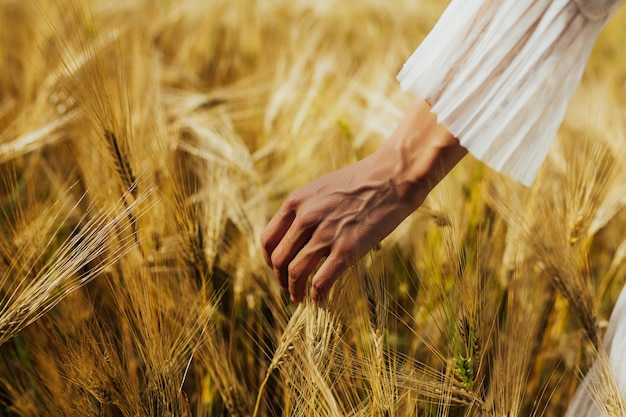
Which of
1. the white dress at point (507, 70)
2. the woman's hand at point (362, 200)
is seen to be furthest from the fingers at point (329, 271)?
the white dress at point (507, 70)

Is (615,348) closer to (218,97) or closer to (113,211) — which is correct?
(113,211)

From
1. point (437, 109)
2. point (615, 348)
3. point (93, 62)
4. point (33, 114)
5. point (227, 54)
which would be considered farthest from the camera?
point (227, 54)

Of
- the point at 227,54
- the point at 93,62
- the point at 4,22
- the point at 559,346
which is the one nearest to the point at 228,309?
the point at 93,62

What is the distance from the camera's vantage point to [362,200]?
0.62 metres

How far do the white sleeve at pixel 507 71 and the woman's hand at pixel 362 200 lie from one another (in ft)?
0.09

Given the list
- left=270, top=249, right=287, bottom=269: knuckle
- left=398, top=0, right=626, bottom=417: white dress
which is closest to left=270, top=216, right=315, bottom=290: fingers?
left=270, top=249, right=287, bottom=269: knuckle

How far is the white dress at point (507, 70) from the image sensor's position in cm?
59

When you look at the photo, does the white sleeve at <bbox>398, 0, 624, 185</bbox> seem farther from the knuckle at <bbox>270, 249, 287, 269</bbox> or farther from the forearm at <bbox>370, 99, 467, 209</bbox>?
the knuckle at <bbox>270, 249, 287, 269</bbox>

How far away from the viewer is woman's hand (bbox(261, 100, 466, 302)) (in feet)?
2.02

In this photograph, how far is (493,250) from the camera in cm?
107

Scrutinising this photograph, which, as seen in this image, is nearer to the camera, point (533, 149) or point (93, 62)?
point (533, 149)

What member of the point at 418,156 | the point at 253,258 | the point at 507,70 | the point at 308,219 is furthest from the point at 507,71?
the point at 253,258

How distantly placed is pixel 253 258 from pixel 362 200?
37 cm

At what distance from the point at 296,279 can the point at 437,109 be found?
0.21 m
